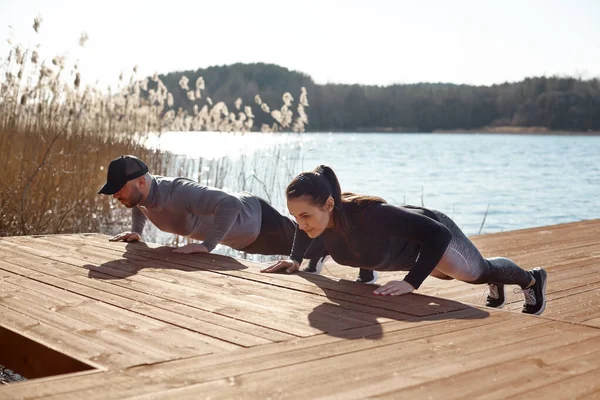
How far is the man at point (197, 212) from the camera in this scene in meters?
3.72

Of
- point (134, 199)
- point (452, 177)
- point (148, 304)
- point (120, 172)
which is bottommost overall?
point (452, 177)

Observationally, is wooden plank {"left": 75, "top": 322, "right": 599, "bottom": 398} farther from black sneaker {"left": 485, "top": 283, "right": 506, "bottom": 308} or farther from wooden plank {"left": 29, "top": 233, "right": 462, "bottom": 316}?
black sneaker {"left": 485, "top": 283, "right": 506, "bottom": 308}

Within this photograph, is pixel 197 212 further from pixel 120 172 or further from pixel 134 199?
pixel 120 172

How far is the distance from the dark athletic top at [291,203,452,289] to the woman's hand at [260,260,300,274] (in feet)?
1.08

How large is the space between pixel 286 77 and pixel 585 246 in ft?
47.3

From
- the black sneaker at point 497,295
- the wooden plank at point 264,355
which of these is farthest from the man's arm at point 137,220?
the wooden plank at point 264,355

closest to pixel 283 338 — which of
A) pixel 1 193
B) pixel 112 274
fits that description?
Result: pixel 112 274

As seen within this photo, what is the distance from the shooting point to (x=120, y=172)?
12.0 feet

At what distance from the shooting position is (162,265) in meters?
3.50

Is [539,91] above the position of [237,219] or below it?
above

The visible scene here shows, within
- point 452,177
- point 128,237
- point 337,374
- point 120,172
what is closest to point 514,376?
point 337,374

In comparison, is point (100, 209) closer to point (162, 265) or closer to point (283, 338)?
point (162, 265)

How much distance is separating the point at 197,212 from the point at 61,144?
280 centimetres

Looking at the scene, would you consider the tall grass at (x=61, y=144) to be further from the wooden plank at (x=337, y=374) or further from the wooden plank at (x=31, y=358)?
the wooden plank at (x=337, y=374)
